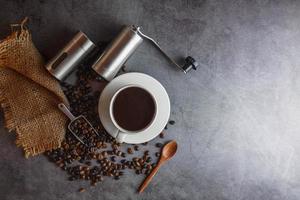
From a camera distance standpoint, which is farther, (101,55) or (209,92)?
(209,92)

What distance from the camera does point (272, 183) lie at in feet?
5.06

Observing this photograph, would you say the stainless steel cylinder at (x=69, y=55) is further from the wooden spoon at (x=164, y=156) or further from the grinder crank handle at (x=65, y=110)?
the wooden spoon at (x=164, y=156)

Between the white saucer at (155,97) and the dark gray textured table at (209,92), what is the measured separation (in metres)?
0.10

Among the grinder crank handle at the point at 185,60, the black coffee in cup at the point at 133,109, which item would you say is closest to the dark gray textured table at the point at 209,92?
the grinder crank handle at the point at 185,60

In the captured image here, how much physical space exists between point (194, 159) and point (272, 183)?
1.20 feet

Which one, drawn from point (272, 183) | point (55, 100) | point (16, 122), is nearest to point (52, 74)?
point (55, 100)

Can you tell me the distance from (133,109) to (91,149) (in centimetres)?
28

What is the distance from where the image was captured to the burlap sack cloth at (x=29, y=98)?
4.40 ft

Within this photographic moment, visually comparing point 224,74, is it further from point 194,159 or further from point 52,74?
point 52,74

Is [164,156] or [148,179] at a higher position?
[164,156]

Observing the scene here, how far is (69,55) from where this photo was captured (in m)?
1.34

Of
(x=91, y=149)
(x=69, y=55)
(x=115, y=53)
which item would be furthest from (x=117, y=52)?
(x=91, y=149)

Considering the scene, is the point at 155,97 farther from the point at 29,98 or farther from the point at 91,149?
the point at 29,98

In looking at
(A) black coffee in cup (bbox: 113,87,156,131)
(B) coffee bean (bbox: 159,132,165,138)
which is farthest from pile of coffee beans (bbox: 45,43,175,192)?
(A) black coffee in cup (bbox: 113,87,156,131)
